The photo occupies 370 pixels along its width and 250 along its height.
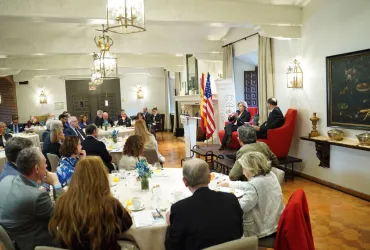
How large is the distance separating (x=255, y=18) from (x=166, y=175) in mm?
3469

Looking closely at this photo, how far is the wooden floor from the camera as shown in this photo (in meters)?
3.30

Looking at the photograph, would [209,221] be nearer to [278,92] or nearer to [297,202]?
[297,202]

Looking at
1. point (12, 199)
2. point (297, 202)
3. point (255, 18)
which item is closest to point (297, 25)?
point (255, 18)

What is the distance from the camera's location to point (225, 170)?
6.09 metres

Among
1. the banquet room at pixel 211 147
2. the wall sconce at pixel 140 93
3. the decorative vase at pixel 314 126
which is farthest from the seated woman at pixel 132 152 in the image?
the wall sconce at pixel 140 93

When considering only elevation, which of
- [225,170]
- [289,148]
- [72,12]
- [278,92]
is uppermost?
[72,12]

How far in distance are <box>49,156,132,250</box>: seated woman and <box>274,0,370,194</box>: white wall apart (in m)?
4.19

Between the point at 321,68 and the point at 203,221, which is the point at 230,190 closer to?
the point at 203,221

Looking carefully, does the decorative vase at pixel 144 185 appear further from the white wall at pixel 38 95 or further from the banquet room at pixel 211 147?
the white wall at pixel 38 95

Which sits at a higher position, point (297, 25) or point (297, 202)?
point (297, 25)

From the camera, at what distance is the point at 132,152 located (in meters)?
3.59

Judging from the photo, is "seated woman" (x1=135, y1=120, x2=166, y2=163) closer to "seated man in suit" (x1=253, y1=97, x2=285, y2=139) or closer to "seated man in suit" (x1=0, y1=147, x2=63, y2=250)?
"seated man in suit" (x1=253, y1=97, x2=285, y2=139)

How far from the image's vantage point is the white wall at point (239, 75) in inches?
341

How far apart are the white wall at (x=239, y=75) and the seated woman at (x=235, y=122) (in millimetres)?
1491
